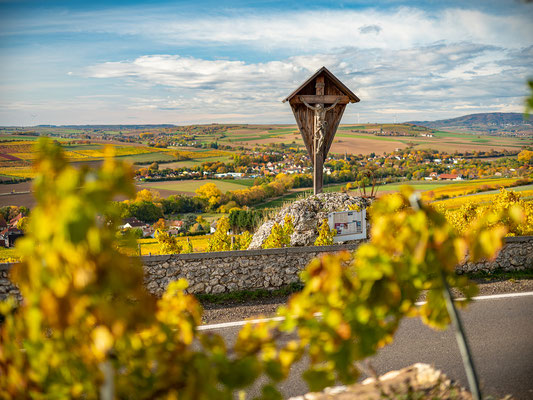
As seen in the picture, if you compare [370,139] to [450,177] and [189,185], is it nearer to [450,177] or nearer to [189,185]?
[450,177]

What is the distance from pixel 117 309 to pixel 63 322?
7.0 inches

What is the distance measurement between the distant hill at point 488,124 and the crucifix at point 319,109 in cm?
2228

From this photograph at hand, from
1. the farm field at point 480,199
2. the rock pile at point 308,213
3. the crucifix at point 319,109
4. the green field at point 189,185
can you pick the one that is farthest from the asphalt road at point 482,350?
the green field at point 189,185

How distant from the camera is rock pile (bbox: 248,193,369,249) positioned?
868 centimetres

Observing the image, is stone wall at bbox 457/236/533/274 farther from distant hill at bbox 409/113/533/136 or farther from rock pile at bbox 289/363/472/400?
distant hill at bbox 409/113/533/136

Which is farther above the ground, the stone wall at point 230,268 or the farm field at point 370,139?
the farm field at point 370,139

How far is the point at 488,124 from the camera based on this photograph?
47.8m

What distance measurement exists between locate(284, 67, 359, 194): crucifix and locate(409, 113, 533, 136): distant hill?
22279 mm

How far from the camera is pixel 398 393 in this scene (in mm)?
2930

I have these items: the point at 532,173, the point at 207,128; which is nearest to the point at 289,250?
the point at 532,173

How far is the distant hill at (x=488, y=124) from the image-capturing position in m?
33.9

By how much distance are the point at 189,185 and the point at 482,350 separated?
24.0m

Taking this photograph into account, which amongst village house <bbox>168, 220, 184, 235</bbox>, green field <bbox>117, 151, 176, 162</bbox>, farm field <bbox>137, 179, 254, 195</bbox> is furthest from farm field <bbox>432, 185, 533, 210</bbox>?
green field <bbox>117, 151, 176, 162</bbox>

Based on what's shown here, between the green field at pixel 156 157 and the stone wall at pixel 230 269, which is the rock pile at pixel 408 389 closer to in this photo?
the stone wall at pixel 230 269
